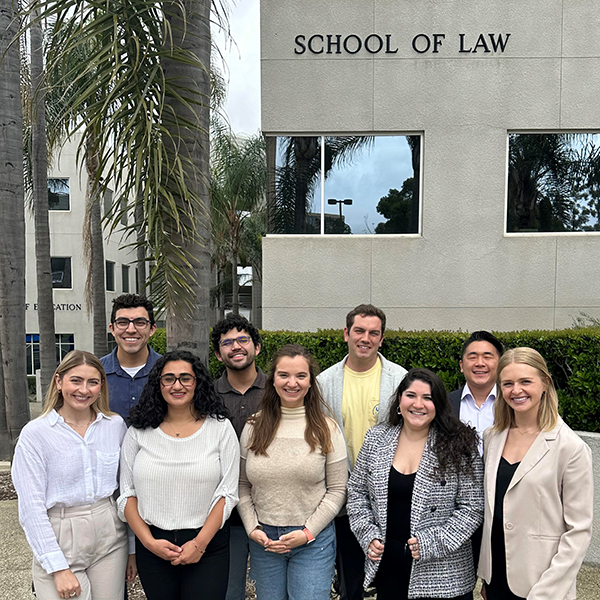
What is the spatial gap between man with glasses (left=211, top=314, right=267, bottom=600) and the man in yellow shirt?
0.46m

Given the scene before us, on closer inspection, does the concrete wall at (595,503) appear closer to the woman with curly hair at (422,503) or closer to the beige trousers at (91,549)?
the woman with curly hair at (422,503)

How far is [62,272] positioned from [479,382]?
28794 millimetres

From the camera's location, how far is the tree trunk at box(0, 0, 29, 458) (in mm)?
7633

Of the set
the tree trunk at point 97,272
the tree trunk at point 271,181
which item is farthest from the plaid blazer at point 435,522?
the tree trunk at point 97,272

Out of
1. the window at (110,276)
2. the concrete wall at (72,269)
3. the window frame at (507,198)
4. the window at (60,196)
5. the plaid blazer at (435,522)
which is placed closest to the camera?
the plaid blazer at (435,522)

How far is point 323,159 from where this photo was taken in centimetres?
777

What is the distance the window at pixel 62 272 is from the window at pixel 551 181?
25752mm

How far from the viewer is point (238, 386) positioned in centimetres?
341

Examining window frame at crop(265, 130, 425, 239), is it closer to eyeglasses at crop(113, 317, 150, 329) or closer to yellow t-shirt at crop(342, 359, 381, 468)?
eyeglasses at crop(113, 317, 150, 329)

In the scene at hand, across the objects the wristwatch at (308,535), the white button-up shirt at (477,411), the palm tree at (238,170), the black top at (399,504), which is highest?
the palm tree at (238,170)

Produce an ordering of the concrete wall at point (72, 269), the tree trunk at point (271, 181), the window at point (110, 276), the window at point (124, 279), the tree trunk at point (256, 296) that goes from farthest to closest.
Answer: the window at point (124, 279) < the window at point (110, 276) < the tree trunk at point (256, 296) < the concrete wall at point (72, 269) < the tree trunk at point (271, 181)

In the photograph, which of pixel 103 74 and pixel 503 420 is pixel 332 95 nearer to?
pixel 103 74

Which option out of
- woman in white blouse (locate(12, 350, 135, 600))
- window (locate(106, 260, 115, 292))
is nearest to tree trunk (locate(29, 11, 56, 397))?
woman in white blouse (locate(12, 350, 135, 600))

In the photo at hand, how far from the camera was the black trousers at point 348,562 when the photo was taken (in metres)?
3.29
